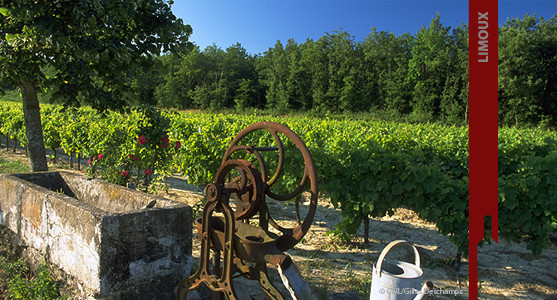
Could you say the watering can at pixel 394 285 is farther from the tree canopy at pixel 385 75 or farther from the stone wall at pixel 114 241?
the tree canopy at pixel 385 75

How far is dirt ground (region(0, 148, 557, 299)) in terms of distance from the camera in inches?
155

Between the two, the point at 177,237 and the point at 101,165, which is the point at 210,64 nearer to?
the point at 101,165

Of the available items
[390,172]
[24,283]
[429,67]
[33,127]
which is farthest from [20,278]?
[429,67]

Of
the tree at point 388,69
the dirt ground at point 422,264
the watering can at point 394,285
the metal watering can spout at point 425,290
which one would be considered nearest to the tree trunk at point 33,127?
the dirt ground at point 422,264

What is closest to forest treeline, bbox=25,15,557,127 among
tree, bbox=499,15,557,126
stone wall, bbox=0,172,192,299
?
tree, bbox=499,15,557,126

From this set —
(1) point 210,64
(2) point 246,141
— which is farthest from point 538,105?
(1) point 210,64

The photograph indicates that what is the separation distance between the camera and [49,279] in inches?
121

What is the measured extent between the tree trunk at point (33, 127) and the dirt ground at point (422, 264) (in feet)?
8.40

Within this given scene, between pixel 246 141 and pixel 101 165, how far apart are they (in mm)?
2732

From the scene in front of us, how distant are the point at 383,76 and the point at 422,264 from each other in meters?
35.8

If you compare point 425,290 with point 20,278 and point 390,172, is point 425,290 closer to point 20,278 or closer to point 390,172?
point 390,172

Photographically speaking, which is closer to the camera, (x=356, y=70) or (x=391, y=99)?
(x=391, y=99)

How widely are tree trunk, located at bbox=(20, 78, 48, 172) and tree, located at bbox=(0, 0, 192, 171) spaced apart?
1 centimetres

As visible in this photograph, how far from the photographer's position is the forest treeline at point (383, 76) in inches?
1125
